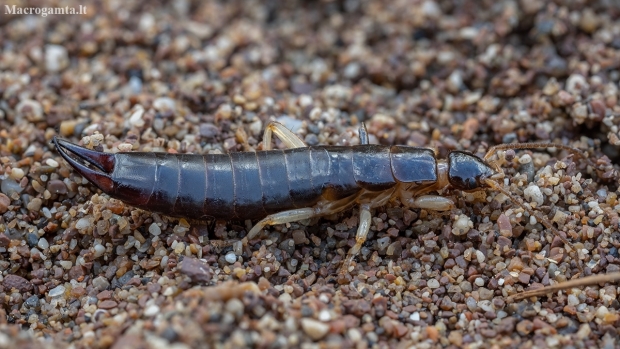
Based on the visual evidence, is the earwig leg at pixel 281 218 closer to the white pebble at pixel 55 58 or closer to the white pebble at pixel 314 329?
the white pebble at pixel 314 329

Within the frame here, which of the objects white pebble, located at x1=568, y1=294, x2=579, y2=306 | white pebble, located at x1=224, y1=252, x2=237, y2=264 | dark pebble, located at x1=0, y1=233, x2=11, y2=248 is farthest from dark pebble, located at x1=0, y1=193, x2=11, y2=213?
white pebble, located at x1=568, y1=294, x2=579, y2=306

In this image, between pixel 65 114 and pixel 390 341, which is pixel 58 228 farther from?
pixel 390 341

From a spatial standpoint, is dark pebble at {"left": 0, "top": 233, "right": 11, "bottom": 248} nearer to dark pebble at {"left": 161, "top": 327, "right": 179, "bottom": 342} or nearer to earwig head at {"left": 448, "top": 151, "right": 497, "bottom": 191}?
dark pebble at {"left": 161, "top": 327, "right": 179, "bottom": 342}

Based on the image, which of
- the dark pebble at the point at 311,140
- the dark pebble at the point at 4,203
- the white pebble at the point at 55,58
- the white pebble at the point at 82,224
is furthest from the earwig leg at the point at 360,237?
the white pebble at the point at 55,58

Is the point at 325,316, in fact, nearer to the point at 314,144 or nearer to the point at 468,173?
the point at 468,173

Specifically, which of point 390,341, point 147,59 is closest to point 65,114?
point 147,59

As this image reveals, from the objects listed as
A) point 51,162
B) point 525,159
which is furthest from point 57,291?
point 525,159
